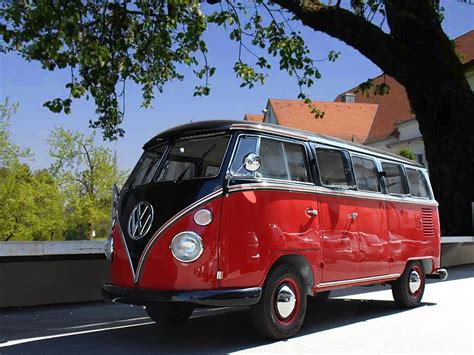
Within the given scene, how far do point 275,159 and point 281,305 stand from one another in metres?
1.60

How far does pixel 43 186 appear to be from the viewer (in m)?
32.7

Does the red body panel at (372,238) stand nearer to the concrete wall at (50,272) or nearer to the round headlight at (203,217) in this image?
the round headlight at (203,217)

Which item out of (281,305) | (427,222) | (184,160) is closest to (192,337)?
(281,305)

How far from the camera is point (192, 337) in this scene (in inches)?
248

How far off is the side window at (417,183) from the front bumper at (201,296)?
4362 mm

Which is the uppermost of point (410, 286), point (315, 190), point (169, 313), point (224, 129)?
point (224, 129)

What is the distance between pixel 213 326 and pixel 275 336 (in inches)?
54.8

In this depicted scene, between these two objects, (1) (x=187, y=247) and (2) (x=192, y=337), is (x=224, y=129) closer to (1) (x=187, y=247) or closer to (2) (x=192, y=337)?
(1) (x=187, y=247)

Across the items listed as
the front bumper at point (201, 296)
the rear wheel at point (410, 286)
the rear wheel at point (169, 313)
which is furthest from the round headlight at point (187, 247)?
the rear wheel at point (410, 286)

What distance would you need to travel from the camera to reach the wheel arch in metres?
6.02

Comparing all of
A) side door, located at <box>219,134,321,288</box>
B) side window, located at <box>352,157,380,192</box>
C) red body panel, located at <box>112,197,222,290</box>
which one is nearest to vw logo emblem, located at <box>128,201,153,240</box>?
red body panel, located at <box>112,197,222,290</box>

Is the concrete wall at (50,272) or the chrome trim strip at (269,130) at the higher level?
the chrome trim strip at (269,130)

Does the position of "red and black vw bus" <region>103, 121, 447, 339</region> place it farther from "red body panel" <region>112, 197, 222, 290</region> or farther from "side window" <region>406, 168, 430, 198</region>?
"side window" <region>406, 168, 430, 198</region>

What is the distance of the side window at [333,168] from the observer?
680 cm
